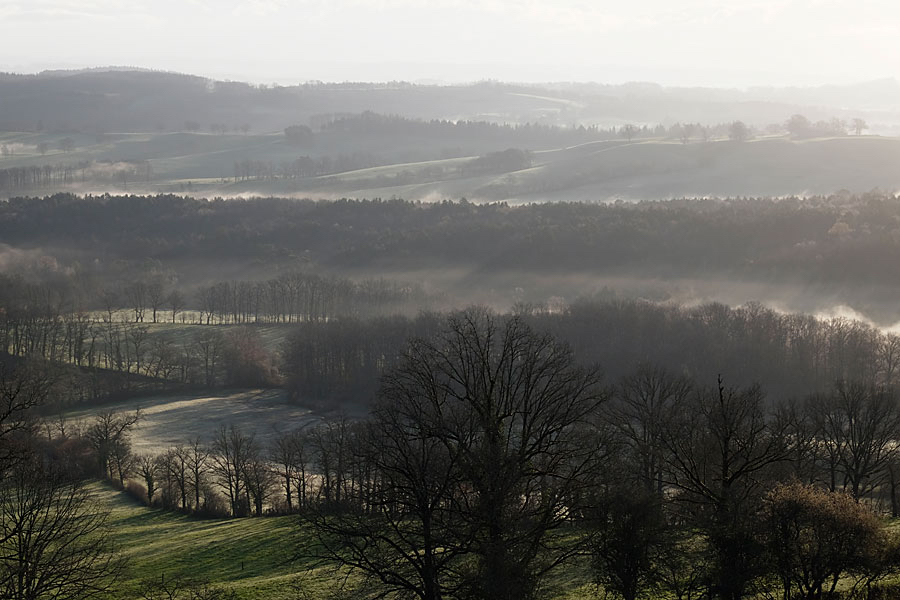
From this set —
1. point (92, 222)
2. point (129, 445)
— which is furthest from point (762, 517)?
point (92, 222)

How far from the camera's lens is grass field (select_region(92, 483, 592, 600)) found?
3135cm

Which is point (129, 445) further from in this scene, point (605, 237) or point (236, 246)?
point (236, 246)

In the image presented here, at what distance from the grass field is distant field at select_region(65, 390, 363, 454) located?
59.1ft

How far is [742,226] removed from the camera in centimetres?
15012

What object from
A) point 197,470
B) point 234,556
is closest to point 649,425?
point 234,556

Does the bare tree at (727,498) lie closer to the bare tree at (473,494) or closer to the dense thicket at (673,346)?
the bare tree at (473,494)

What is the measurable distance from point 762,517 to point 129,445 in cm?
5330

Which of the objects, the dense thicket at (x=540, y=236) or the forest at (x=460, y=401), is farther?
the dense thicket at (x=540, y=236)

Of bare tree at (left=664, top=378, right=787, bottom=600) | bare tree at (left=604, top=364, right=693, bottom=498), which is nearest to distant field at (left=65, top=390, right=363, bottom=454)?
bare tree at (left=604, top=364, right=693, bottom=498)

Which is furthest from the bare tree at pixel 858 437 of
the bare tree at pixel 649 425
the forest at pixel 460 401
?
the bare tree at pixel 649 425

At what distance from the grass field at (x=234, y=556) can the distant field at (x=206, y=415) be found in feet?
59.1

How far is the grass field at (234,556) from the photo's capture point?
103 feet

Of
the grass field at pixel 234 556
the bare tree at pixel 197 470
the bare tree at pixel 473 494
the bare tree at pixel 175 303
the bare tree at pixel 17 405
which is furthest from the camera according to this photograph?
the bare tree at pixel 175 303

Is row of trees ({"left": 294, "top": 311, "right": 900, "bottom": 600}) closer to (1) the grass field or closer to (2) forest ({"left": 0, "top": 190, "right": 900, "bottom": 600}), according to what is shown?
(2) forest ({"left": 0, "top": 190, "right": 900, "bottom": 600})
